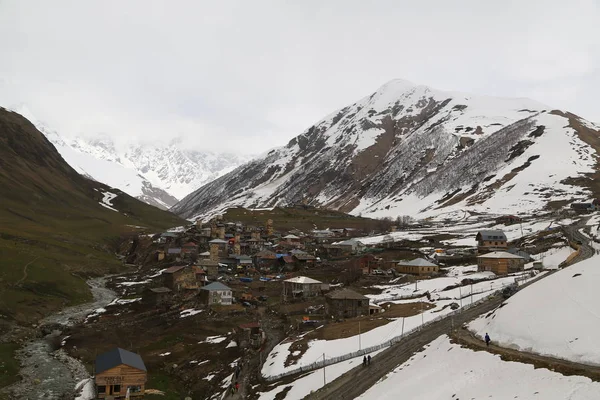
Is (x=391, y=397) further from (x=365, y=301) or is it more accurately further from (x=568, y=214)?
(x=568, y=214)

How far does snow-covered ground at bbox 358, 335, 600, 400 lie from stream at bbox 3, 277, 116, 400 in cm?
3219

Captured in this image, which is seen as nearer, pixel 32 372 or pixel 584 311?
pixel 584 311

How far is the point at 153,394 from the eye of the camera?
47750 millimetres

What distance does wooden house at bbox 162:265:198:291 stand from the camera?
9750 centimetres

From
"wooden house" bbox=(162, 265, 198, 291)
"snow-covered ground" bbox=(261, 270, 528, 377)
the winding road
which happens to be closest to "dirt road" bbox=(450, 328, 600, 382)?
the winding road

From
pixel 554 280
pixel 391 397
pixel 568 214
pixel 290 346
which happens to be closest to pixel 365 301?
pixel 290 346

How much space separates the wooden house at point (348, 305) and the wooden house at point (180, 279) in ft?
121

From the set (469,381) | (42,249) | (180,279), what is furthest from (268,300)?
(42,249)

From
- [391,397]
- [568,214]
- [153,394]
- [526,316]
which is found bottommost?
[153,394]

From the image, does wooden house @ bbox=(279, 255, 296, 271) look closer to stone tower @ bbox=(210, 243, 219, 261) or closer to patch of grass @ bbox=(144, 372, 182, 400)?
stone tower @ bbox=(210, 243, 219, 261)

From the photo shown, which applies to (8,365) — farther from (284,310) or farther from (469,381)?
(469,381)

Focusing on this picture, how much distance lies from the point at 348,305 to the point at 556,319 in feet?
125

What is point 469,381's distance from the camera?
31359mm

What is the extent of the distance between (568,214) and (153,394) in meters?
156
